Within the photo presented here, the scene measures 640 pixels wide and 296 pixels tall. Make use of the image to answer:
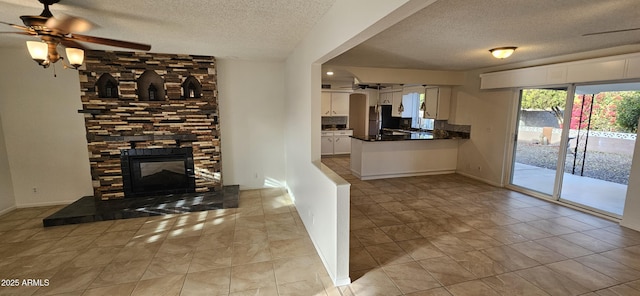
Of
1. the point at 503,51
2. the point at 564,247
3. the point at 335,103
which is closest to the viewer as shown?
the point at 564,247

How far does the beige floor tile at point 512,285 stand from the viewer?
233cm

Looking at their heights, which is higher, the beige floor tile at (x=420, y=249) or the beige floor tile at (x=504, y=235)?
the beige floor tile at (x=504, y=235)

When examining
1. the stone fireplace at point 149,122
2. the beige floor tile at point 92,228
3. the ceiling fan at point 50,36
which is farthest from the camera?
the stone fireplace at point 149,122

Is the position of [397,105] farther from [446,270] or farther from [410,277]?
[410,277]

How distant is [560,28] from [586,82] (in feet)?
6.17

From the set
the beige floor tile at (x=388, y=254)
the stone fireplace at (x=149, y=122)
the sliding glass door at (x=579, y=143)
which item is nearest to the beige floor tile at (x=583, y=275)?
the beige floor tile at (x=388, y=254)

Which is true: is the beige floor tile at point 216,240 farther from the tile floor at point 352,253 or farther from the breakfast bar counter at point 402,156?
the breakfast bar counter at point 402,156

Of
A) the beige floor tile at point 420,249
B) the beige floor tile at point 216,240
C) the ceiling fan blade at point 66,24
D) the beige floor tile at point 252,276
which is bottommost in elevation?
the beige floor tile at point 252,276

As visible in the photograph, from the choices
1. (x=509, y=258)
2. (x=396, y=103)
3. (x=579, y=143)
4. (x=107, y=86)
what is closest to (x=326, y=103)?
(x=396, y=103)

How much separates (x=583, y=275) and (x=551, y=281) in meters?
0.39

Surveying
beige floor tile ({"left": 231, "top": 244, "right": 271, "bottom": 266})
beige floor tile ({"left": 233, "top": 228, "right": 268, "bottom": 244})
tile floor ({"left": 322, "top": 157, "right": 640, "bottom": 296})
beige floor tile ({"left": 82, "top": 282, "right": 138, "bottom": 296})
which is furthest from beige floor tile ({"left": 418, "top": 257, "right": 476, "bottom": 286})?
beige floor tile ({"left": 82, "top": 282, "right": 138, "bottom": 296})

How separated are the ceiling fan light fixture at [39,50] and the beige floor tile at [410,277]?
3.49m

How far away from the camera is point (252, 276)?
2568 mm

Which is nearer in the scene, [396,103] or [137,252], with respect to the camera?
[137,252]
